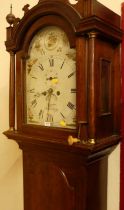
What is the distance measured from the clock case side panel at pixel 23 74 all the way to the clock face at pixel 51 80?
2cm

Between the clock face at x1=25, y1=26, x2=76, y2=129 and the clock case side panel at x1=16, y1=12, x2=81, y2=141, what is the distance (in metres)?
0.02

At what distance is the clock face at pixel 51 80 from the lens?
925mm

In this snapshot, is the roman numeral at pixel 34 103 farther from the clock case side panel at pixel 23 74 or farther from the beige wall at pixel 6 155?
the beige wall at pixel 6 155

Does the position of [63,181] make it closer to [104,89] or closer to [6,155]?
[104,89]

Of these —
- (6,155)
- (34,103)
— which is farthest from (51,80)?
(6,155)

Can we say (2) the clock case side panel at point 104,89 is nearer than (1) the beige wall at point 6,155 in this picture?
Yes

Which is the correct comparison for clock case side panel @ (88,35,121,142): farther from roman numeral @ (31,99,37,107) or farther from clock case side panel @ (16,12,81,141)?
roman numeral @ (31,99,37,107)

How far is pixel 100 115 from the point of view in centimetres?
89

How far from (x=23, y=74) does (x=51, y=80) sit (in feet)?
0.51

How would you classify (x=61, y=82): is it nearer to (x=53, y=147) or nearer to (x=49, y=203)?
(x=53, y=147)

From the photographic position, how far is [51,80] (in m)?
0.98

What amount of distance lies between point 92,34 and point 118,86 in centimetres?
27

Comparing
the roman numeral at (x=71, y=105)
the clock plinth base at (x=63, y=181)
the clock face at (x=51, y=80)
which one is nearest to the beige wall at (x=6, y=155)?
the clock plinth base at (x=63, y=181)

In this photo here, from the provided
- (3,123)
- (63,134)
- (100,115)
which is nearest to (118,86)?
(100,115)
